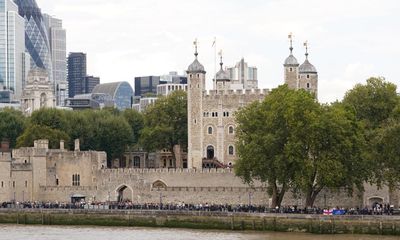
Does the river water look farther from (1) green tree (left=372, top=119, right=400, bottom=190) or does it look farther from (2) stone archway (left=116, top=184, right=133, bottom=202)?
(2) stone archway (left=116, top=184, right=133, bottom=202)

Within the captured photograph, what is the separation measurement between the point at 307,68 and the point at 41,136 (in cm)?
2549

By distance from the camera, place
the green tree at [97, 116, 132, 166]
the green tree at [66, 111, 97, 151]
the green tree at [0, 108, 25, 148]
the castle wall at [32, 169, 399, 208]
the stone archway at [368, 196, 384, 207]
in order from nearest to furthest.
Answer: the stone archway at [368, 196, 384, 207]
the castle wall at [32, 169, 399, 208]
the green tree at [66, 111, 97, 151]
the green tree at [97, 116, 132, 166]
the green tree at [0, 108, 25, 148]

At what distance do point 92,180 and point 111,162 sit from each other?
91.7ft

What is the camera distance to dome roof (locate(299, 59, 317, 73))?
11675 cm

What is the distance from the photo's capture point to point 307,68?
116812 millimetres

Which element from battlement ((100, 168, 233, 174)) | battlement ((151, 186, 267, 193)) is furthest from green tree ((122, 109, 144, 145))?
battlement ((151, 186, 267, 193))

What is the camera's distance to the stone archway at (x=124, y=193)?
102m

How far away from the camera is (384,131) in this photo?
86.5 metres

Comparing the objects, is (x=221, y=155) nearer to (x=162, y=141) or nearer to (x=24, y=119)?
(x=162, y=141)

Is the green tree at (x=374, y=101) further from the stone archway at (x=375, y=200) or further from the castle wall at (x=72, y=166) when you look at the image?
the castle wall at (x=72, y=166)

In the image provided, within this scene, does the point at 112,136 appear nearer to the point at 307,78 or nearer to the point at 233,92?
the point at 233,92

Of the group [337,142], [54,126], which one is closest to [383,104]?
[337,142]

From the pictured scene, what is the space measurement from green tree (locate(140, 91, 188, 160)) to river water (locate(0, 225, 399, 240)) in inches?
1464

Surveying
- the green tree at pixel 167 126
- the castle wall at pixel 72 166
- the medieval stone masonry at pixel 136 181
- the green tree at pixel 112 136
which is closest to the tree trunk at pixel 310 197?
the medieval stone masonry at pixel 136 181
